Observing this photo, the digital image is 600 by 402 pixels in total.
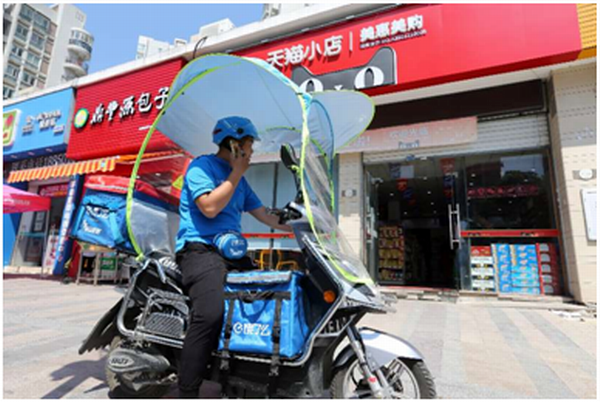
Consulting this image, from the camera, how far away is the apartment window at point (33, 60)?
43.2 meters

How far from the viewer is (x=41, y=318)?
16.0 feet

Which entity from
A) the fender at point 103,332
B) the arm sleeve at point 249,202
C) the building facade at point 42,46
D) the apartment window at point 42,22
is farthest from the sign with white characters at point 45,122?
the apartment window at point 42,22

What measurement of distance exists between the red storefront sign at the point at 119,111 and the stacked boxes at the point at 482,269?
9646mm

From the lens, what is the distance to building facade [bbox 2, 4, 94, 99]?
41.2 meters

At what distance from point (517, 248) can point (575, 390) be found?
5.54m

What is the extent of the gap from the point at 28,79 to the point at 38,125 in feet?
139

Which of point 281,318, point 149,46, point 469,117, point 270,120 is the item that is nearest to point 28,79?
point 149,46

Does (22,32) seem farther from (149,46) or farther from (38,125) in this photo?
(38,125)

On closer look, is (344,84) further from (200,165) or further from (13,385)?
(13,385)

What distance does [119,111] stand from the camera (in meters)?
11.1

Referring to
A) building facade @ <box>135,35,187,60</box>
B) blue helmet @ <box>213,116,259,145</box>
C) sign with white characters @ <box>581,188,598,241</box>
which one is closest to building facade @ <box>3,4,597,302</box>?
sign with white characters @ <box>581,188,598,241</box>

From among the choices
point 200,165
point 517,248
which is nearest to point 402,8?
point 517,248

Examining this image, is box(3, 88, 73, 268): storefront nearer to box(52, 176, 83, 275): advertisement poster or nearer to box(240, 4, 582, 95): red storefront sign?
box(52, 176, 83, 275): advertisement poster

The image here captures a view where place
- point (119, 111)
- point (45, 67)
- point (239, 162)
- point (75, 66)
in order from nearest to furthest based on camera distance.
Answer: point (239, 162) → point (119, 111) → point (45, 67) → point (75, 66)
